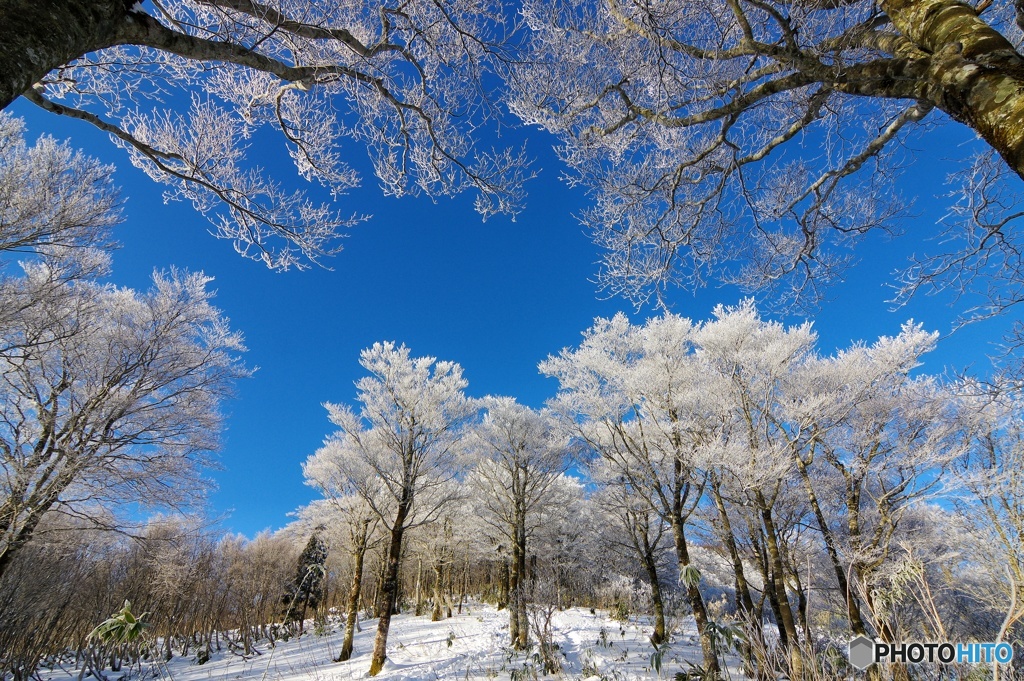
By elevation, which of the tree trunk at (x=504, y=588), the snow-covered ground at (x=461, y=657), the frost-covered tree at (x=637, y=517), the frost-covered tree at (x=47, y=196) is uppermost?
the frost-covered tree at (x=47, y=196)

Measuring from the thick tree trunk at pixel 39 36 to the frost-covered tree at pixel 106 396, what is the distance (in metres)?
7.61

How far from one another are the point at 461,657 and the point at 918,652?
979cm

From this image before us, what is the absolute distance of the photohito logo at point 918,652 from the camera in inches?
90.7

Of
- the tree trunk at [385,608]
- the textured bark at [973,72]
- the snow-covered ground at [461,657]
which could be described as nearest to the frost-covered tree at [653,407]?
the snow-covered ground at [461,657]

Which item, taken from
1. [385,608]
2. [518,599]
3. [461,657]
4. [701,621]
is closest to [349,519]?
[385,608]

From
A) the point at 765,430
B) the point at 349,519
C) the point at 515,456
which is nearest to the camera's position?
the point at 765,430

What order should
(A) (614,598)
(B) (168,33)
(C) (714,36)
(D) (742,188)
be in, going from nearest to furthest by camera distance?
(B) (168,33) → (C) (714,36) → (D) (742,188) → (A) (614,598)

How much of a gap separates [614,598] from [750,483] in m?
15.7

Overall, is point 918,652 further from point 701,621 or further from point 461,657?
point 461,657

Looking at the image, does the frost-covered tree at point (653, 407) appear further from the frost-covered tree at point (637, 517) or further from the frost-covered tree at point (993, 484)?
the frost-covered tree at point (993, 484)

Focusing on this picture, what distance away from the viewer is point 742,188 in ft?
16.7

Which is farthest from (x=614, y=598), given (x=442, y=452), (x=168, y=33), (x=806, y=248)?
(x=168, y=33)

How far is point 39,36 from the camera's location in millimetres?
1724

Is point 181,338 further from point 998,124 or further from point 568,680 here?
point 998,124
